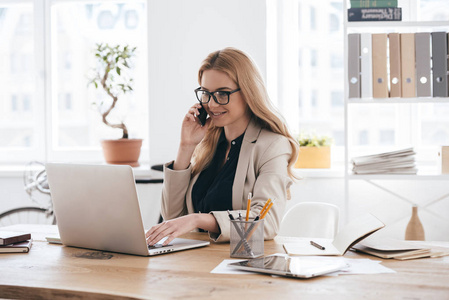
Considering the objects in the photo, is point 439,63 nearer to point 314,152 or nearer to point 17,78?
point 314,152

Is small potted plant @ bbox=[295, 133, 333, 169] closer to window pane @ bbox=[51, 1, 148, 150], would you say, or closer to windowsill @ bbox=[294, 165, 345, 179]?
windowsill @ bbox=[294, 165, 345, 179]

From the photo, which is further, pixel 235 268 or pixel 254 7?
pixel 254 7

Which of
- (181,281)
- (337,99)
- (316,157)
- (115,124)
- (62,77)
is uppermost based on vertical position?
(62,77)

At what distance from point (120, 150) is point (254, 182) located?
1732 mm

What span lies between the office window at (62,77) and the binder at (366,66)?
5.46 feet

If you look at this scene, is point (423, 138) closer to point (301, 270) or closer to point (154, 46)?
point (154, 46)

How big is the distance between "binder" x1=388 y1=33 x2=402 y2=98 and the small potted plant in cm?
67

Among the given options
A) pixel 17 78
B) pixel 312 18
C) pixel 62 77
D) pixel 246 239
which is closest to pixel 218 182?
pixel 246 239

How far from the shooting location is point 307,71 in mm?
3771

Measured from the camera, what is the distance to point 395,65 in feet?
9.56

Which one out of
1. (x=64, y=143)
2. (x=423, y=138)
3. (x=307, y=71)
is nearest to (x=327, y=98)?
(x=307, y=71)

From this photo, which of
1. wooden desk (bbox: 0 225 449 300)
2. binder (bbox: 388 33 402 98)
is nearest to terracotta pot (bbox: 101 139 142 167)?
binder (bbox: 388 33 402 98)

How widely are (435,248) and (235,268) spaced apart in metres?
0.62

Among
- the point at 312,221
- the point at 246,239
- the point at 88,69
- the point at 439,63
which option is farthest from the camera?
the point at 88,69
